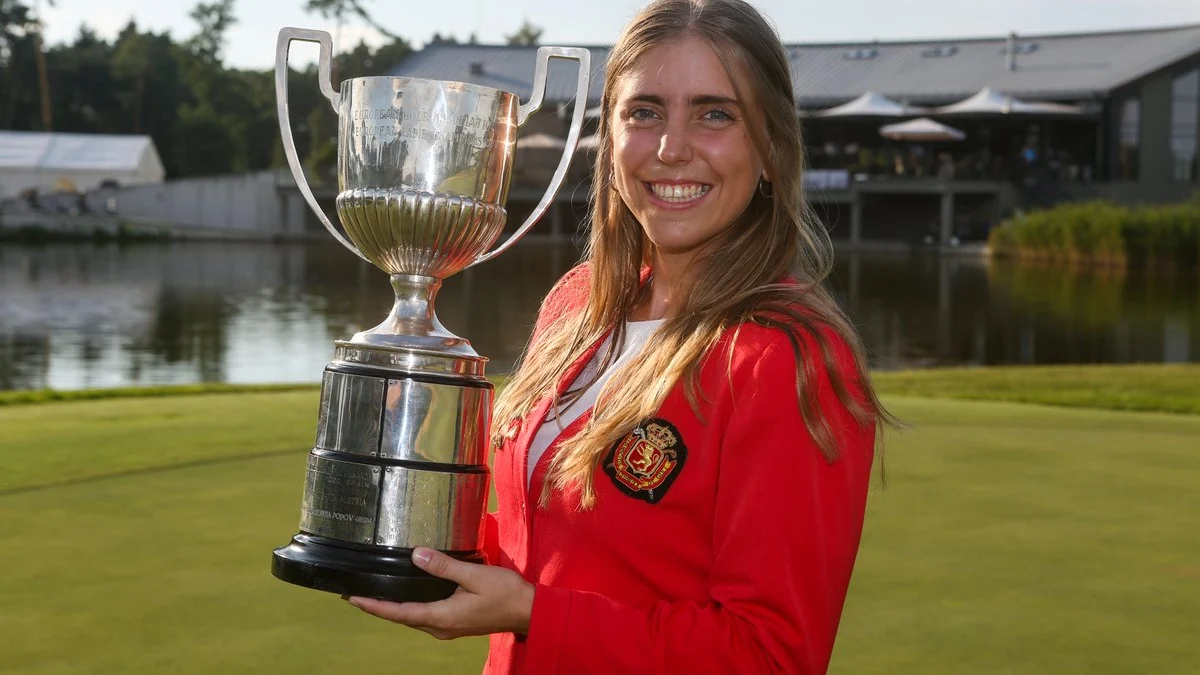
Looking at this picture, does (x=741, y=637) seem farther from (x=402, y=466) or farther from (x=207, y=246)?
(x=207, y=246)

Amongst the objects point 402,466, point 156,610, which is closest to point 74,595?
point 156,610

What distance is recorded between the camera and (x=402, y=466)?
7.20 feet

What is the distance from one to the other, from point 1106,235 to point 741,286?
34.5 m

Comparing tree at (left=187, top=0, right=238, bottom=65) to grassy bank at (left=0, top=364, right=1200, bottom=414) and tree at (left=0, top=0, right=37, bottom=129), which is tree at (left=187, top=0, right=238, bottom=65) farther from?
grassy bank at (left=0, top=364, right=1200, bottom=414)

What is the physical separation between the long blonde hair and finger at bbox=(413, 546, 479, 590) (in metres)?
0.18

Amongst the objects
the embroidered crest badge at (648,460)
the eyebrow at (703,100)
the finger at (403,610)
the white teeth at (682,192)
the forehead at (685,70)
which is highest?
the forehead at (685,70)

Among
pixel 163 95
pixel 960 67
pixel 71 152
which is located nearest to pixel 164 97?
pixel 163 95

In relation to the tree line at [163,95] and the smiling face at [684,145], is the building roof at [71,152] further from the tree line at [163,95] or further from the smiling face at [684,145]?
the smiling face at [684,145]

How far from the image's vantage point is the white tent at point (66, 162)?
5544cm

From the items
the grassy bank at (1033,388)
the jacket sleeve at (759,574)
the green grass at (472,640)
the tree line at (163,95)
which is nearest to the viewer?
the jacket sleeve at (759,574)

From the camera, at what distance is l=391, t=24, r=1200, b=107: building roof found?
4581cm

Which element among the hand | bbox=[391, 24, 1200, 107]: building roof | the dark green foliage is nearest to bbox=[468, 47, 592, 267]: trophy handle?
the hand

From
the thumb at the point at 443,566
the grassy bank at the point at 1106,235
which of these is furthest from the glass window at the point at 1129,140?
the thumb at the point at 443,566

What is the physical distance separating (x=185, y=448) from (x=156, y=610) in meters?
2.59
